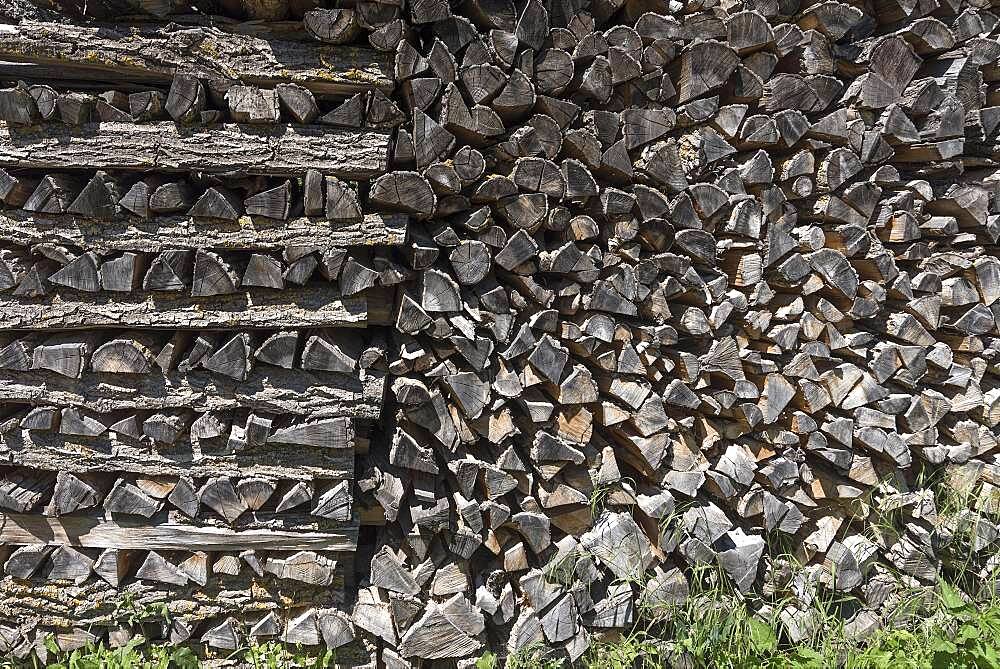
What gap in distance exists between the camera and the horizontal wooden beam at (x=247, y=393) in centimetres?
199

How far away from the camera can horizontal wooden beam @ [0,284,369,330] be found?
6.36ft

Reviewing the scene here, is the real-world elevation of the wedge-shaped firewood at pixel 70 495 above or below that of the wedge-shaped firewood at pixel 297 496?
below

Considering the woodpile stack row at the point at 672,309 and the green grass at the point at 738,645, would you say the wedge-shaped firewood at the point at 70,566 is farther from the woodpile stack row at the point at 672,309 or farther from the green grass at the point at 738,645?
the green grass at the point at 738,645

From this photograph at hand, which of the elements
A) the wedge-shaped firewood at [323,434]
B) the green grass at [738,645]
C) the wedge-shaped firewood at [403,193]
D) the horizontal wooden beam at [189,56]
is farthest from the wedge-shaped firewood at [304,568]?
the horizontal wooden beam at [189,56]

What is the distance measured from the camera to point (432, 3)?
188 centimetres

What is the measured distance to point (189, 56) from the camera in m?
1.86

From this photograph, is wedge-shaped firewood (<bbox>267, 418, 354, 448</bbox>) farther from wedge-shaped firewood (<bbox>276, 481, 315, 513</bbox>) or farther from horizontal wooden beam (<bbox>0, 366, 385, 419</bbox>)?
wedge-shaped firewood (<bbox>276, 481, 315, 513</bbox>)

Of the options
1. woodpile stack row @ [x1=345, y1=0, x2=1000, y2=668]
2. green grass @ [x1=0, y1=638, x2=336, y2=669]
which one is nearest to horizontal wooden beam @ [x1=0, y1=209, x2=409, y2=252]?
woodpile stack row @ [x1=345, y1=0, x2=1000, y2=668]

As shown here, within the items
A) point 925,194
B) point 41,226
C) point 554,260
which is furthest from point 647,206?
point 41,226

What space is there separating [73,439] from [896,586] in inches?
105

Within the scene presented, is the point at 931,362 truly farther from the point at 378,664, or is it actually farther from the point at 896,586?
the point at 378,664

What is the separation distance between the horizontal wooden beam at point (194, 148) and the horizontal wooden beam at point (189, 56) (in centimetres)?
13

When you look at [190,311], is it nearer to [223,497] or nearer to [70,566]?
[223,497]

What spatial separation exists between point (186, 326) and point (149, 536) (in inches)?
26.3
